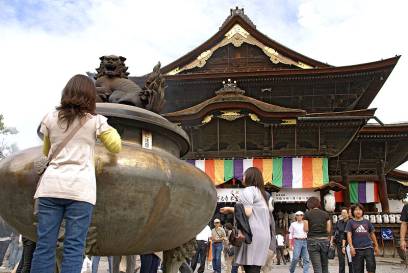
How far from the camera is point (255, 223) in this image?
373cm

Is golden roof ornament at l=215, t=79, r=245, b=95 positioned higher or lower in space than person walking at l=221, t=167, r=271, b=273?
higher

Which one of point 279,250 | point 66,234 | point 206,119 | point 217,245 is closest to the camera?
point 66,234

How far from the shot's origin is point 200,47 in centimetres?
2083

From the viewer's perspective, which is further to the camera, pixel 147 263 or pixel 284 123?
pixel 284 123

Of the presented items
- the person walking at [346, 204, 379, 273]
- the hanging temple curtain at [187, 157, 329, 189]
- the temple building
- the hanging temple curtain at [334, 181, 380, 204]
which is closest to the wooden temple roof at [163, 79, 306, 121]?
the temple building

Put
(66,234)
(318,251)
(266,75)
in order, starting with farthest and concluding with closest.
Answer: (266,75)
(318,251)
(66,234)

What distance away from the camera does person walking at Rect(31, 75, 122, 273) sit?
1824 mm

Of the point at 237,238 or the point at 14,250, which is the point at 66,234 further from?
the point at 14,250

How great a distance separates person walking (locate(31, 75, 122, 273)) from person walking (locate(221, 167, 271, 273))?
1991 millimetres

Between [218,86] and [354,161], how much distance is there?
7193 millimetres

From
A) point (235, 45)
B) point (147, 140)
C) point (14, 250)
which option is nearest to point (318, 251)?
point (147, 140)

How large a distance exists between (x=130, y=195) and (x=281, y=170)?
15.1 meters

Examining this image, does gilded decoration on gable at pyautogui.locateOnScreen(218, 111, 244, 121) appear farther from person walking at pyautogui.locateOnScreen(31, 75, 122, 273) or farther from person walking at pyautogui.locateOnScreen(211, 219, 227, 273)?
person walking at pyautogui.locateOnScreen(31, 75, 122, 273)

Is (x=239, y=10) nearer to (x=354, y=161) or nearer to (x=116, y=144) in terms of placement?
(x=354, y=161)
